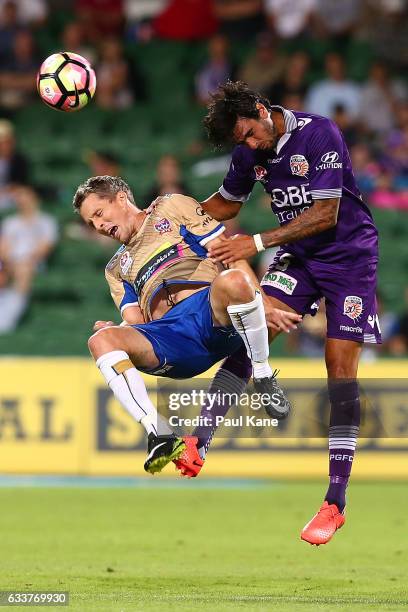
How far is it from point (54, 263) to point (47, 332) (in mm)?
1191

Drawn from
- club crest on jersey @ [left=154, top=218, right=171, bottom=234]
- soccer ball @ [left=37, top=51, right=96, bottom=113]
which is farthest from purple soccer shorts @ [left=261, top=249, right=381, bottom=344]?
soccer ball @ [left=37, top=51, right=96, bottom=113]

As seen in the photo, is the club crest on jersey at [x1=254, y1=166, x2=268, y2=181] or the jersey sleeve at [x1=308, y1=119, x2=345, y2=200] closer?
the jersey sleeve at [x1=308, y1=119, x2=345, y2=200]

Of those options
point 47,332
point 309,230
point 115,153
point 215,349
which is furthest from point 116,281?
point 115,153

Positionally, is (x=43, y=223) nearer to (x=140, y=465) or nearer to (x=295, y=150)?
(x=140, y=465)

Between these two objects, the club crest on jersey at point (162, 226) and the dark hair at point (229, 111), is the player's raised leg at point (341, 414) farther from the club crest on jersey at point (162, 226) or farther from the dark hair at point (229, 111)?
the dark hair at point (229, 111)

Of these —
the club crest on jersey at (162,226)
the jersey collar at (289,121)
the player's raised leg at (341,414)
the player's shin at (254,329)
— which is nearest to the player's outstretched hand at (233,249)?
the player's shin at (254,329)

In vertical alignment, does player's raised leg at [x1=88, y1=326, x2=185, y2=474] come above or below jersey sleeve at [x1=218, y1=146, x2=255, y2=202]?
below

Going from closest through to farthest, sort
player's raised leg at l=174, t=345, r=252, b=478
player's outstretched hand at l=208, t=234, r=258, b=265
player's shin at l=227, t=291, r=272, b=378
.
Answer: player's shin at l=227, t=291, r=272, b=378 → player's outstretched hand at l=208, t=234, r=258, b=265 → player's raised leg at l=174, t=345, r=252, b=478

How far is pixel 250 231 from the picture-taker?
1577 cm

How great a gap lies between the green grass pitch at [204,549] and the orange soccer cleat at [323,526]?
12.1 inches

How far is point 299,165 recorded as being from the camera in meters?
8.08

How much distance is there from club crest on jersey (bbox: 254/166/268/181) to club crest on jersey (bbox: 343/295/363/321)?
36.5 inches

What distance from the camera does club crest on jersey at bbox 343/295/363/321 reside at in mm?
8258

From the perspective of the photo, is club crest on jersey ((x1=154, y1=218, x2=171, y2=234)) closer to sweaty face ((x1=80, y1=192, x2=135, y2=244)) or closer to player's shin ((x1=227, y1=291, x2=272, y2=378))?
sweaty face ((x1=80, y1=192, x2=135, y2=244))
